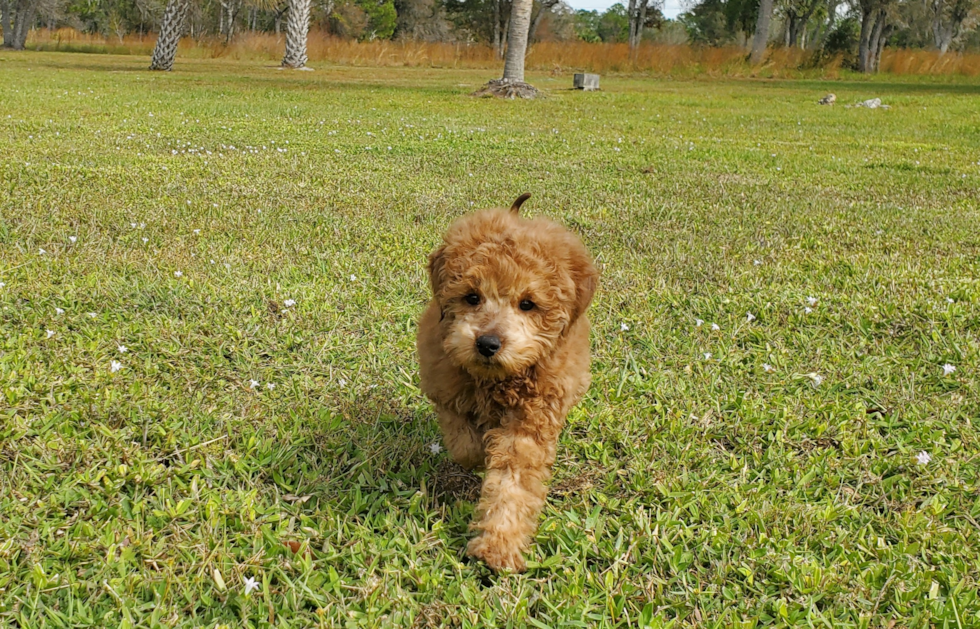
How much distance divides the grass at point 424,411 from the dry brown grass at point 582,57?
30.5 metres

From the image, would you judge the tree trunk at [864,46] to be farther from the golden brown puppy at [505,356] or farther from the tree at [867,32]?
the golden brown puppy at [505,356]

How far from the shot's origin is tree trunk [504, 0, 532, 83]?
68.6ft

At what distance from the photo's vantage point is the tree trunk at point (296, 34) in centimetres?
3169

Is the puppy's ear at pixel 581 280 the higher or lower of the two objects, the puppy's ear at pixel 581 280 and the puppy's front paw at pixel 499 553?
the higher

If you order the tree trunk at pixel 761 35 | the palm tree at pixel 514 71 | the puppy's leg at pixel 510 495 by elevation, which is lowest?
the puppy's leg at pixel 510 495

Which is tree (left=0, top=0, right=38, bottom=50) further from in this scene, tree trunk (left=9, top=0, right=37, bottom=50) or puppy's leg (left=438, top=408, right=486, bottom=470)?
puppy's leg (left=438, top=408, right=486, bottom=470)

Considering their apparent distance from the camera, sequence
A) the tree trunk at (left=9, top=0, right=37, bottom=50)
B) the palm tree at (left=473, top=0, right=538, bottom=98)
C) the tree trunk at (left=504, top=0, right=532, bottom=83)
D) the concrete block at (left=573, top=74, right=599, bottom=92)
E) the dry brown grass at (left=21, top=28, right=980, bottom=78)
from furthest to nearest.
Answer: the tree trunk at (left=9, top=0, right=37, bottom=50)
the dry brown grass at (left=21, top=28, right=980, bottom=78)
the concrete block at (left=573, top=74, right=599, bottom=92)
the palm tree at (left=473, top=0, right=538, bottom=98)
the tree trunk at (left=504, top=0, right=532, bottom=83)

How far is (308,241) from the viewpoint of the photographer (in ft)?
21.4

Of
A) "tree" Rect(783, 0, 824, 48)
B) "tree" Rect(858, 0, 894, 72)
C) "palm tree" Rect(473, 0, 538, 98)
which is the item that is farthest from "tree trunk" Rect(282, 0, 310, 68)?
"tree" Rect(783, 0, 824, 48)

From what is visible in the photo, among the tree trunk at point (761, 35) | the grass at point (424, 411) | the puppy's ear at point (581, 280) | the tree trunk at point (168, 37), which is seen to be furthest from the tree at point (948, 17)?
the puppy's ear at point (581, 280)

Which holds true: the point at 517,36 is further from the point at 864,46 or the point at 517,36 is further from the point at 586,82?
the point at 864,46

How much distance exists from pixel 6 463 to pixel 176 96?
17.5 m

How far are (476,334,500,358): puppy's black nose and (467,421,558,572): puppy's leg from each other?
41 cm

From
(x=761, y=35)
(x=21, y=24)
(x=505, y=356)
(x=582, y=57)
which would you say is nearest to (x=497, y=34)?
(x=582, y=57)
